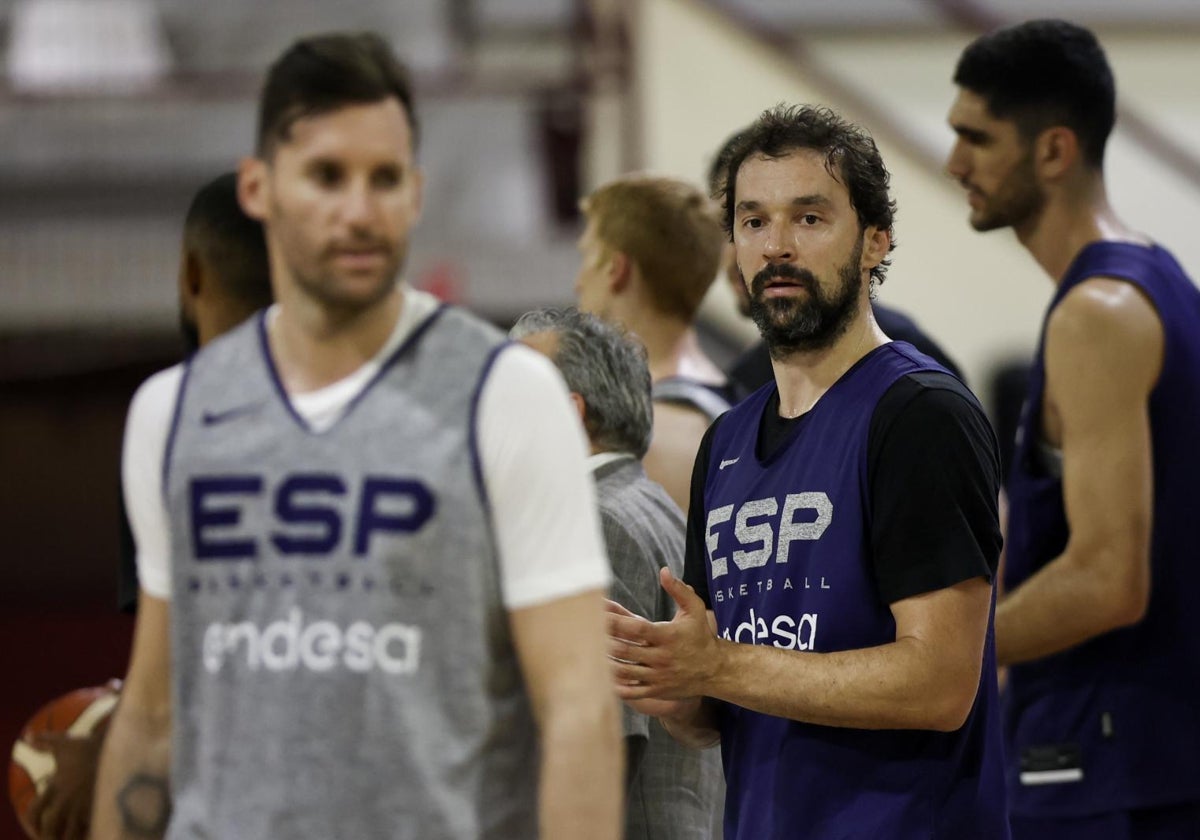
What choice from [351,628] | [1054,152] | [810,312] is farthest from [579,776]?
[1054,152]

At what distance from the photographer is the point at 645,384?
280 centimetres

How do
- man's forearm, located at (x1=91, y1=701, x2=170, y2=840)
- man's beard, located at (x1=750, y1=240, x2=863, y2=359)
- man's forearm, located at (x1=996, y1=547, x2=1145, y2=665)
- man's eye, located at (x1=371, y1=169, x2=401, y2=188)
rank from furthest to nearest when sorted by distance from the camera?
man's forearm, located at (x1=996, y1=547, x2=1145, y2=665), man's beard, located at (x1=750, y1=240, x2=863, y2=359), man's forearm, located at (x1=91, y1=701, x2=170, y2=840), man's eye, located at (x1=371, y1=169, x2=401, y2=188)

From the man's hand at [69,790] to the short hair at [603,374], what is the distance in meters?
0.92

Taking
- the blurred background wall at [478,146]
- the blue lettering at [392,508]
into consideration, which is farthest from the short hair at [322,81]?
the blurred background wall at [478,146]

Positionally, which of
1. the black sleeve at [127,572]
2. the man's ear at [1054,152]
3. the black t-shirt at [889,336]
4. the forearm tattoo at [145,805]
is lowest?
the forearm tattoo at [145,805]

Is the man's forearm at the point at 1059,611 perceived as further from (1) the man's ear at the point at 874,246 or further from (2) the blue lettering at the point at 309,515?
(2) the blue lettering at the point at 309,515

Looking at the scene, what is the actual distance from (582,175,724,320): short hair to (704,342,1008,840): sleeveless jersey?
3.91ft

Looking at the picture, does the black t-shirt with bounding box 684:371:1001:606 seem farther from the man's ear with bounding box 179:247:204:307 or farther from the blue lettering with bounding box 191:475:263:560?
the man's ear with bounding box 179:247:204:307

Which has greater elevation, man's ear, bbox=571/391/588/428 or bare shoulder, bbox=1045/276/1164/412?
bare shoulder, bbox=1045/276/1164/412

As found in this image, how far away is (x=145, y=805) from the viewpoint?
6.52 feet

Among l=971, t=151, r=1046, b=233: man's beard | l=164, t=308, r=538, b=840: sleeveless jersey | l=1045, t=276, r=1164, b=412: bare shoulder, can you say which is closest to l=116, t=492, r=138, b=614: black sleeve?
l=164, t=308, r=538, b=840: sleeveless jersey

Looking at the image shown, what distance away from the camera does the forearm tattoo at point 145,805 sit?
198 centimetres

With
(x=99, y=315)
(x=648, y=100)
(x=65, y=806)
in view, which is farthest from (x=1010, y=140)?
(x=99, y=315)

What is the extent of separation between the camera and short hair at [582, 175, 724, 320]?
11.8 feet
